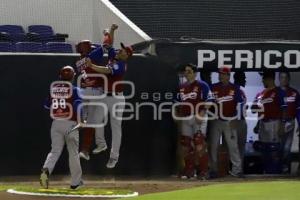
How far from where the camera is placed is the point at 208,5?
2128 centimetres

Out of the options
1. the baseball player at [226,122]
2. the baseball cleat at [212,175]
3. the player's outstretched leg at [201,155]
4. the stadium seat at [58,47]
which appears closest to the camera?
the player's outstretched leg at [201,155]

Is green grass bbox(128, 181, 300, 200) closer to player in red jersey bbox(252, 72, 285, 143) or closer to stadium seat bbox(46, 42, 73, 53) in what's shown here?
player in red jersey bbox(252, 72, 285, 143)

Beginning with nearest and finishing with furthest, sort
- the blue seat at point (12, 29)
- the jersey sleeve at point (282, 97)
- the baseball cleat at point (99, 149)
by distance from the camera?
the baseball cleat at point (99, 149)
the jersey sleeve at point (282, 97)
the blue seat at point (12, 29)

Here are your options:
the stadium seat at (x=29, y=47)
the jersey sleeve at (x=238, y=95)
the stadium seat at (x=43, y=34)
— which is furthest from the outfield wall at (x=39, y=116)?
the stadium seat at (x=43, y=34)

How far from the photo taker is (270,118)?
15.1 metres

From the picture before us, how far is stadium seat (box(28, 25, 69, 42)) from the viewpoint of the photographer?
18.5 metres

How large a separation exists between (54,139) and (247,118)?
514 centimetres

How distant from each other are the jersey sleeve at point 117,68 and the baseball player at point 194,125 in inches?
60.9

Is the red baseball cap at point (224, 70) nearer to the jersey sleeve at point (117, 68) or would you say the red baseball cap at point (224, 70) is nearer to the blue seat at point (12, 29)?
the jersey sleeve at point (117, 68)

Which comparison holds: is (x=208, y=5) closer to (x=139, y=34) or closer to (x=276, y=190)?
(x=139, y=34)

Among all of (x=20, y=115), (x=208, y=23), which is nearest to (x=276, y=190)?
(x=20, y=115)

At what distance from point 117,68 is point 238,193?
323 centimetres

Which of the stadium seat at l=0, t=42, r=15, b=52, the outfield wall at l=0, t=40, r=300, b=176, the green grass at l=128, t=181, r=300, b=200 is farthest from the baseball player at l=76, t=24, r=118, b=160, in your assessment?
the stadium seat at l=0, t=42, r=15, b=52

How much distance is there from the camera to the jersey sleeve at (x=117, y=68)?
13.1 metres
